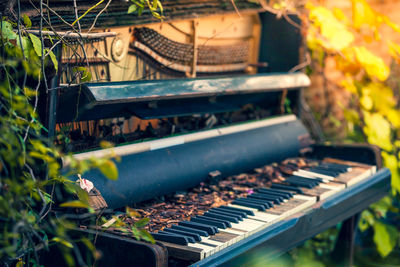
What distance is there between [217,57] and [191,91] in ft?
2.00

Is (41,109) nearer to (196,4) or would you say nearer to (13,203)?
(13,203)

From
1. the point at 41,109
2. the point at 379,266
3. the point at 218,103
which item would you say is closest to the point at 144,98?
the point at 41,109

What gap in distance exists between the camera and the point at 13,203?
1.40 m

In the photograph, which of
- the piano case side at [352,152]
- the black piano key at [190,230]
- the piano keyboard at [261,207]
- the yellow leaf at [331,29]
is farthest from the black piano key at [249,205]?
the yellow leaf at [331,29]

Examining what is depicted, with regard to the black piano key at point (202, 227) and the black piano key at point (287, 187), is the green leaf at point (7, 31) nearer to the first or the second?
the black piano key at point (202, 227)

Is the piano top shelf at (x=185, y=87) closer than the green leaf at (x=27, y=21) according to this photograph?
No

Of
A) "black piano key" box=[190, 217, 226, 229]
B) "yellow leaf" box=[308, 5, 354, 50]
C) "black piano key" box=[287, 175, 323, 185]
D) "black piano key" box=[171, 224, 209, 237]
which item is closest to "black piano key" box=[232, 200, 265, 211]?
"black piano key" box=[190, 217, 226, 229]

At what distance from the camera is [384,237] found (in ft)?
11.9

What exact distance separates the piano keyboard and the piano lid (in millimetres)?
418

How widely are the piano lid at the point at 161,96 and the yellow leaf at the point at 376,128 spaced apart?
1056 mm

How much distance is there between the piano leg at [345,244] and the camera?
10.3ft

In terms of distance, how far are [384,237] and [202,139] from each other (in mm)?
1816

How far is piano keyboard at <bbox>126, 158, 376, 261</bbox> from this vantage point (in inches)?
67.4

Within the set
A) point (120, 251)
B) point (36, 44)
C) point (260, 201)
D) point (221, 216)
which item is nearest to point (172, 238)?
point (120, 251)
